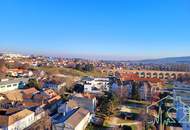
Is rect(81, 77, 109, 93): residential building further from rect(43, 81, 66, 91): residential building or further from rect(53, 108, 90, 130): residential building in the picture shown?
rect(53, 108, 90, 130): residential building

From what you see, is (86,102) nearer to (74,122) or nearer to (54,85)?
(74,122)

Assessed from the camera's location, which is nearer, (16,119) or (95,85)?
(16,119)

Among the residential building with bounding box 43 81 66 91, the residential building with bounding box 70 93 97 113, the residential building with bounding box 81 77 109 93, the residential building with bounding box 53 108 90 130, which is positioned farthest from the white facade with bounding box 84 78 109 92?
the residential building with bounding box 53 108 90 130

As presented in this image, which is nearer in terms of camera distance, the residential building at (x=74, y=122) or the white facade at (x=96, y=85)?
the residential building at (x=74, y=122)

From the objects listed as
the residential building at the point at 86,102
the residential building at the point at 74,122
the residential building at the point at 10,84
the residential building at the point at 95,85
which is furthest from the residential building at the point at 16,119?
the residential building at the point at 95,85

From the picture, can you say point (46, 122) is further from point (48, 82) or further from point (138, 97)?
point (48, 82)

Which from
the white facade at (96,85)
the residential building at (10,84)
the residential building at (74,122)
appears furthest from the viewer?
the white facade at (96,85)

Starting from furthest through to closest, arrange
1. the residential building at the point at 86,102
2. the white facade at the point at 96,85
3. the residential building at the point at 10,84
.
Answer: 1. the white facade at the point at 96,85
2. the residential building at the point at 10,84
3. the residential building at the point at 86,102

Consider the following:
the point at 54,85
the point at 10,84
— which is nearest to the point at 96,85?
the point at 54,85

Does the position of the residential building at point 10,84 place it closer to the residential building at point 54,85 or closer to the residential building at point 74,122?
the residential building at point 54,85

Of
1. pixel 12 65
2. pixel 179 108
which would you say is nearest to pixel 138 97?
pixel 179 108

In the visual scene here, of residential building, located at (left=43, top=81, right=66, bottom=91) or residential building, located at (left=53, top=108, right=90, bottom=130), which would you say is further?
residential building, located at (left=43, top=81, right=66, bottom=91)
